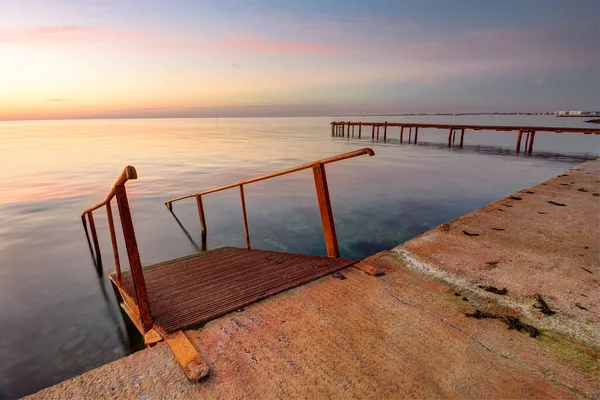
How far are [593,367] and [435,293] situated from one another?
4.22 feet

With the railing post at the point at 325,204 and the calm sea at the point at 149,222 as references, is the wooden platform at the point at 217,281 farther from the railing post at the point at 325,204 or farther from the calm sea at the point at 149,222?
the calm sea at the point at 149,222

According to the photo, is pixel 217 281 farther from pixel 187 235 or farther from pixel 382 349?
pixel 187 235

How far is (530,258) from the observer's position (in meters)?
4.39

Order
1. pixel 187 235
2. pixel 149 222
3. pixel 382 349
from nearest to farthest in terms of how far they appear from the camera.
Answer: pixel 382 349, pixel 187 235, pixel 149 222

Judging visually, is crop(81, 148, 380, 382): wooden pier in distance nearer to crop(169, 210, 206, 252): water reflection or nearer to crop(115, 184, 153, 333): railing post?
crop(115, 184, 153, 333): railing post

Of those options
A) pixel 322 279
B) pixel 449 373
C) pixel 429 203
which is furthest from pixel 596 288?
pixel 429 203

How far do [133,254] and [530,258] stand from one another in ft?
16.4

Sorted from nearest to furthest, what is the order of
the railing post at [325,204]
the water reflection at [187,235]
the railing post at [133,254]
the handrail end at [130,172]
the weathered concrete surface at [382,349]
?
the weathered concrete surface at [382,349]
the handrail end at [130,172]
the railing post at [133,254]
the railing post at [325,204]
the water reflection at [187,235]

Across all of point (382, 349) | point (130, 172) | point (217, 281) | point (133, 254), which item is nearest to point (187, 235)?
point (217, 281)

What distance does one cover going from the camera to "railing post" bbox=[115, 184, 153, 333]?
2.56 meters

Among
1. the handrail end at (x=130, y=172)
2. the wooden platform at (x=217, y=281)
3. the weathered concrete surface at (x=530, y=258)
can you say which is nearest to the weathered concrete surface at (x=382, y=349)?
the weathered concrete surface at (x=530, y=258)

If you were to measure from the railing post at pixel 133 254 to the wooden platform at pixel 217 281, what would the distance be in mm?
150

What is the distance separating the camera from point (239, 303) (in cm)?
321

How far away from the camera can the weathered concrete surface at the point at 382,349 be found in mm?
2143
